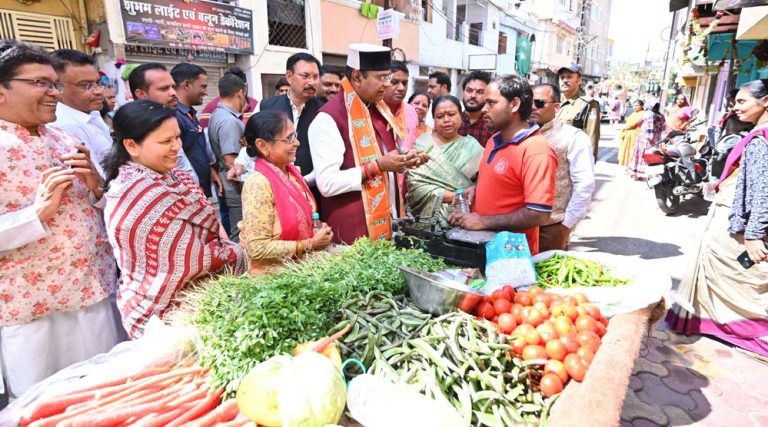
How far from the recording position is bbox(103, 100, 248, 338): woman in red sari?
193 cm

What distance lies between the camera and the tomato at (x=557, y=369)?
169 centimetres

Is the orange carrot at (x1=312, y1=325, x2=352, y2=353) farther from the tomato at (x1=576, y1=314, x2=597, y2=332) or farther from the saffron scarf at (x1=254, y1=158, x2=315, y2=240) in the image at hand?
the tomato at (x1=576, y1=314, x2=597, y2=332)

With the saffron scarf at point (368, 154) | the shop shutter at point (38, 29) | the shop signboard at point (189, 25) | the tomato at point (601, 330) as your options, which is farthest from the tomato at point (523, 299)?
the shop signboard at point (189, 25)

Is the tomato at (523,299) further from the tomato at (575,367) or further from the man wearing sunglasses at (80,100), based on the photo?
the man wearing sunglasses at (80,100)

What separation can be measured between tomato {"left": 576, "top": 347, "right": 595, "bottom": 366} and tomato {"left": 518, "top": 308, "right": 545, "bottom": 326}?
0.22 metres

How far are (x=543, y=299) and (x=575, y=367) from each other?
46 centimetres

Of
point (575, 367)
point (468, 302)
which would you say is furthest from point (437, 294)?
point (575, 367)

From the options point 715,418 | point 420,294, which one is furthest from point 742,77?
point 420,294

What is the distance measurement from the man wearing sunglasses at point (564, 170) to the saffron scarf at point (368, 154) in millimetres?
1564

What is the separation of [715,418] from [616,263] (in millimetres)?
1202

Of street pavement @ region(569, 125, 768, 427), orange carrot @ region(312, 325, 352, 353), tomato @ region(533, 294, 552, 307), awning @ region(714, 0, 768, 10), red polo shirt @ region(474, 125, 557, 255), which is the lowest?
street pavement @ region(569, 125, 768, 427)

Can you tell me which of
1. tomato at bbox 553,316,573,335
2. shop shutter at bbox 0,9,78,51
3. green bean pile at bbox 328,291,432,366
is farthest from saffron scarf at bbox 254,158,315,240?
shop shutter at bbox 0,9,78,51

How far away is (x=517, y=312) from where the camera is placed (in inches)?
80.2

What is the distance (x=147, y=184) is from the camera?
196 centimetres
